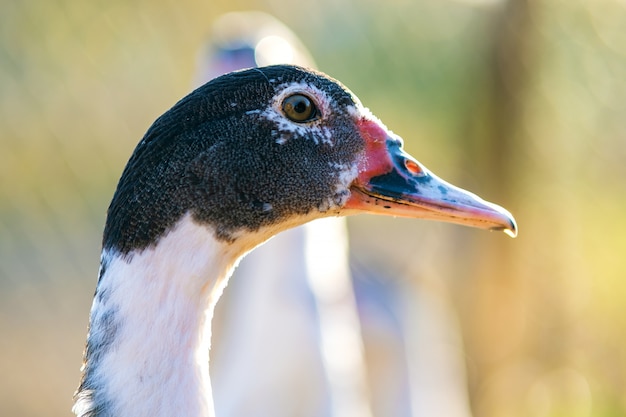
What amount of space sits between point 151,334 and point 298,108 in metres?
0.54

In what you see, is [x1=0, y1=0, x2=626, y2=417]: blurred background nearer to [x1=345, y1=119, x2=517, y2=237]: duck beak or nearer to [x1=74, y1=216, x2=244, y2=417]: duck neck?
[x1=345, y1=119, x2=517, y2=237]: duck beak

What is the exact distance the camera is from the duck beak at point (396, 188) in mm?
1754

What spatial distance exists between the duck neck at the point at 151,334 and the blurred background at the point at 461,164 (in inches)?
119

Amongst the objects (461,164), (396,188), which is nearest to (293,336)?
(396,188)

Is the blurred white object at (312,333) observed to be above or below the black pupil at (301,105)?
below

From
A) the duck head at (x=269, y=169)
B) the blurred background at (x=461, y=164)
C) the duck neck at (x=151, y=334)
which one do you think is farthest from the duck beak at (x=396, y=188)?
the blurred background at (x=461, y=164)

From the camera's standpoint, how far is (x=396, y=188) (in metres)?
1.79

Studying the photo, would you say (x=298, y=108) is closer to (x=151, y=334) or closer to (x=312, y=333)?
(x=151, y=334)

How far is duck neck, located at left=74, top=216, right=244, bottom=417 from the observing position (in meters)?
1.60

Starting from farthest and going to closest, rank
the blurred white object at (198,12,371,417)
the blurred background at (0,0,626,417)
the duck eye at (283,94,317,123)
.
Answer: the blurred background at (0,0,626,417) → the blurred white object at (198,12,371,417) → the duck eye at (283,94,317,123)

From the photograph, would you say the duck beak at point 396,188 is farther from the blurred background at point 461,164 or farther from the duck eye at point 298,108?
the blurred background at point 461,164

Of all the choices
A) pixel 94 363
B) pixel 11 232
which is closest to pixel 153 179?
pixel 94 363

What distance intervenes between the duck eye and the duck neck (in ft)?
0.97

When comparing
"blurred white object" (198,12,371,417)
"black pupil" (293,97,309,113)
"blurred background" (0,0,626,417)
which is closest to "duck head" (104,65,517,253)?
"black pupil" (293,97,309,113)
